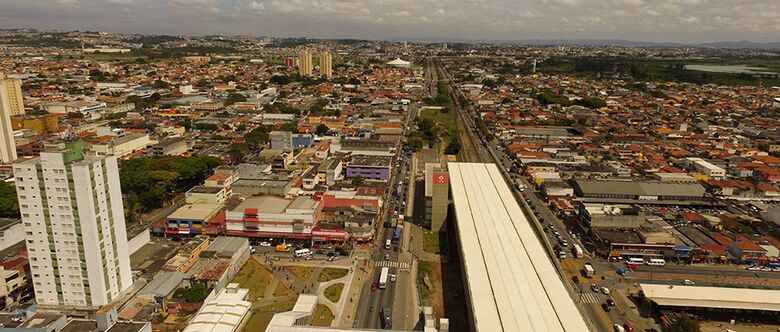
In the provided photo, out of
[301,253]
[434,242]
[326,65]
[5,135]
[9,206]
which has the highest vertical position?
[326,65]

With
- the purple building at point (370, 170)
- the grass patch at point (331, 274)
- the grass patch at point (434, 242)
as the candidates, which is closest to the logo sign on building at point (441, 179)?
the grass patch at point (434, 242)

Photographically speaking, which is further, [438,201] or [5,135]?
[5,135]

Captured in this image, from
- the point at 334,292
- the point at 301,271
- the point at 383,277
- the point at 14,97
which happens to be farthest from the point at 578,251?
the point at 14,97

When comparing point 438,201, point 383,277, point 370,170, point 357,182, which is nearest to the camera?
point 383,277

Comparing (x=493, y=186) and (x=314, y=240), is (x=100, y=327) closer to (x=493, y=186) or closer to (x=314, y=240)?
(x=314, y=240)

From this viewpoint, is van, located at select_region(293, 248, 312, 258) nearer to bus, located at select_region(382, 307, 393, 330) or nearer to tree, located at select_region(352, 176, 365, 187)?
bus, located at select_region(382, 307, 393, 330)

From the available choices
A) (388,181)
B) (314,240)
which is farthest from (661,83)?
(314,240)

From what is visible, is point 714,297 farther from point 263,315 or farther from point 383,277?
point 263,315
